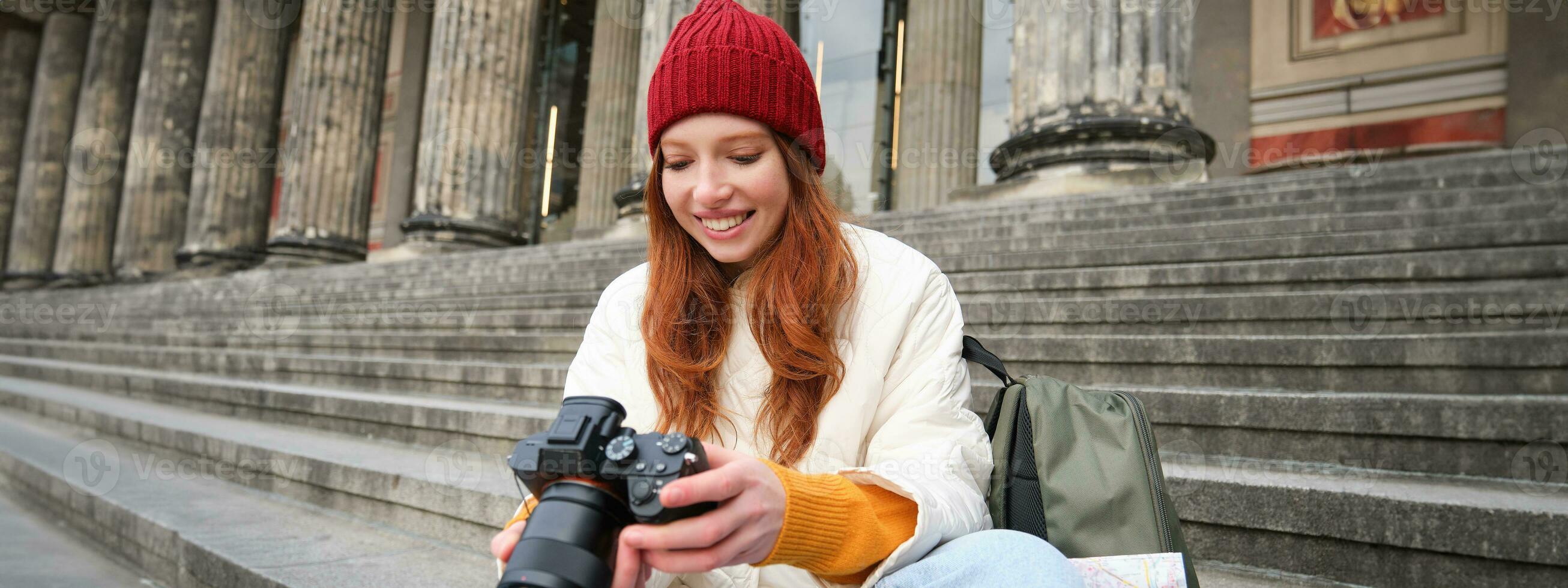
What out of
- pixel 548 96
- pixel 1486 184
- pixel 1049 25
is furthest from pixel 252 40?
pixel 1486 184

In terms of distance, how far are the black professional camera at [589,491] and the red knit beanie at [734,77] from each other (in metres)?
0.62

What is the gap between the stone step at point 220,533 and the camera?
236 cm

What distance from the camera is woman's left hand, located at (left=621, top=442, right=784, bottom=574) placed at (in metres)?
0.77

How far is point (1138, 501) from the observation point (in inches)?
47.4

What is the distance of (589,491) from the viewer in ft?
2.60

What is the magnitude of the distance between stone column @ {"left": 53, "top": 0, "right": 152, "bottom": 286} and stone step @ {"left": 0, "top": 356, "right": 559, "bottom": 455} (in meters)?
14.9

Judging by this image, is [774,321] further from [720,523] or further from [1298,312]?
[1298,312]

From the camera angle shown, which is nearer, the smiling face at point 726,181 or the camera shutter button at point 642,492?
the camera shutter button at point 642,492

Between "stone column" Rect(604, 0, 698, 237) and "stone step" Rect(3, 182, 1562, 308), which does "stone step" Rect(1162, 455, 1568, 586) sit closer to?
"stone step" Rect(3, 182, 1562, 308)

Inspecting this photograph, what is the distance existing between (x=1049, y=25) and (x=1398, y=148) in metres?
5.39

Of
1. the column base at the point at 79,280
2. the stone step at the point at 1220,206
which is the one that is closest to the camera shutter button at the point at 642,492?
the stone step at the point at 1220,206

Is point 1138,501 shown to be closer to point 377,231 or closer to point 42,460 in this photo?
point 42,460

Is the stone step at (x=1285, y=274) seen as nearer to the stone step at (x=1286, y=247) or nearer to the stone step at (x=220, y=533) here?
the stone step at (x=1286, y=247)

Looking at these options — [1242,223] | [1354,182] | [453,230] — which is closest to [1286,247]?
[1242,223]
